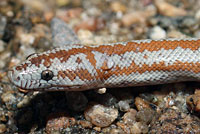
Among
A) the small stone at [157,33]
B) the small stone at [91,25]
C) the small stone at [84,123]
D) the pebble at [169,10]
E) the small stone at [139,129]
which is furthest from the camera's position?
the pebble at [169,10]

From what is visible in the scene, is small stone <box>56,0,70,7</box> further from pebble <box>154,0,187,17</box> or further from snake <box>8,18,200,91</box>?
snake <box>8,18,200,91</box>

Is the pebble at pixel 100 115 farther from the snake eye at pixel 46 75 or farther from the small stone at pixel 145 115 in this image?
the snake eye at pixel 46 75

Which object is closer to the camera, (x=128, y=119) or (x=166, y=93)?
(x=128, y=119)

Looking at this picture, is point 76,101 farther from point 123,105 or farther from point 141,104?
point 141,104

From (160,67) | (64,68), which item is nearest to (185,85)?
(160,67)

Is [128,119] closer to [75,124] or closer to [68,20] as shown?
[75,124]

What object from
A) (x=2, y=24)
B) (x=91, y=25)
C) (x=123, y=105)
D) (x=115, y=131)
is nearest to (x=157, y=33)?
(x=91, y=25)

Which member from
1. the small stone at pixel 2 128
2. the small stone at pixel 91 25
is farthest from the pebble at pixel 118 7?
the small stone at pixel 2 128
